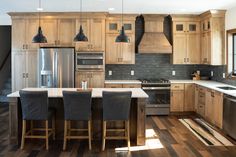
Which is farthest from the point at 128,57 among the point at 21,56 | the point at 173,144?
the point at 173,144

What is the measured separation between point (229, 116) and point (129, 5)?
3.20 meters

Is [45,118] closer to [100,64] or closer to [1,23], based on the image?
[100,64]

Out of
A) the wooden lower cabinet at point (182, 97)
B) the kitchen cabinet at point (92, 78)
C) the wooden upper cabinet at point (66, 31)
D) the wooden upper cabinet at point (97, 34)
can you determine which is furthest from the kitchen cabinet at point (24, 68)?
the wooden lower cabinet at point (182, 97)

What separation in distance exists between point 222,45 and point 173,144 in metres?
3.33

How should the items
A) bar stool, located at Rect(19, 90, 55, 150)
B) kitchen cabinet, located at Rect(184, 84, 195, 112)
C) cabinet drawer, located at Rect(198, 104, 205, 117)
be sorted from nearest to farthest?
bar stool, located at Rect(19, 90, 55, 150) → cabinet drawer, located at Rect(198, 104, 205, 117) → kitchen cabinet, located at Rect(184, 84, 195, 112)

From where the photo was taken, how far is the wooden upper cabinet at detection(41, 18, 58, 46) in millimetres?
7812

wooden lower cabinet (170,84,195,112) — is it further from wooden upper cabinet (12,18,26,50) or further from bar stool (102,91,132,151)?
wooden upper cabinet (12,18,26,50)

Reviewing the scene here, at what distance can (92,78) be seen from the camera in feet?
25.5

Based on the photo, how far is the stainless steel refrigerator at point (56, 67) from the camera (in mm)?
7551

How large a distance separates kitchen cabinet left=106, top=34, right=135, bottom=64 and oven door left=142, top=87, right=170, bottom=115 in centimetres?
104

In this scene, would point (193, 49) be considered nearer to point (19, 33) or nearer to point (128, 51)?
point (128, 51)

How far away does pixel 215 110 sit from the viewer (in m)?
6.48

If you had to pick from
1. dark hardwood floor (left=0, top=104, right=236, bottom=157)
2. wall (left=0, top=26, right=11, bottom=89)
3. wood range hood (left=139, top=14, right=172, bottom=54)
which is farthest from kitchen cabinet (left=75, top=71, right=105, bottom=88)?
wall (left=0, top=26, right=11, bottom=89)

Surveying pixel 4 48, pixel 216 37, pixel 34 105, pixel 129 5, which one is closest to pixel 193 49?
pixel 216 37
